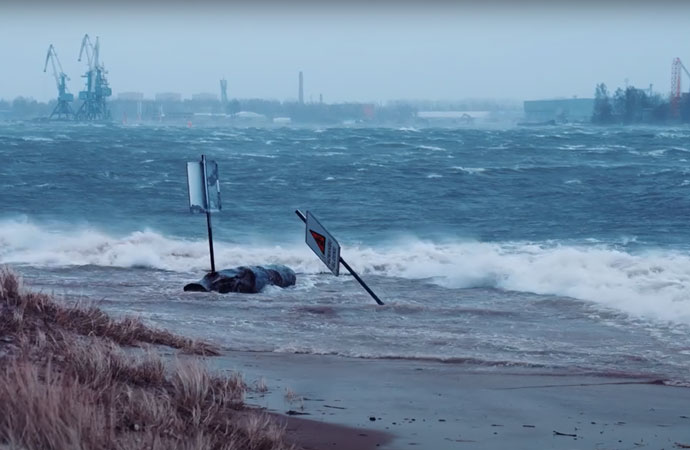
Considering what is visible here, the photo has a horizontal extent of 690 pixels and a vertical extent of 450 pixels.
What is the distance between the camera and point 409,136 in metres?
52.6

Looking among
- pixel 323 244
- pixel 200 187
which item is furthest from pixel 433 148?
pixel 323 244

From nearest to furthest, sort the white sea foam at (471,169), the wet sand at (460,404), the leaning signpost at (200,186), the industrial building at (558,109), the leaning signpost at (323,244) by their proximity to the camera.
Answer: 1. the wet sand at (460,404)
2. the leaning signpost at (323,244)
3. the leaning signpost at (200,186)
4. the white sea foam at (471,169)
5. the industrial building at (558,109)

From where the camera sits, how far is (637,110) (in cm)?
6906

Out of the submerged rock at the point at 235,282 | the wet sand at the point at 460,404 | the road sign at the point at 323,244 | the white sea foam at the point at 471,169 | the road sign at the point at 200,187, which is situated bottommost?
the white sea foam at the point at 471,169

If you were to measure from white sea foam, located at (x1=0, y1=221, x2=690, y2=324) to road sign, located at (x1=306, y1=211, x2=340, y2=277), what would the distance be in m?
3.86

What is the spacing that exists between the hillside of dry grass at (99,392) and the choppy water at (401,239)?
2.67 m

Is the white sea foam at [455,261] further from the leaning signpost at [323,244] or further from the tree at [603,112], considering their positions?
the tree at [603,112]

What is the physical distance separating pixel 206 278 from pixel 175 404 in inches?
353

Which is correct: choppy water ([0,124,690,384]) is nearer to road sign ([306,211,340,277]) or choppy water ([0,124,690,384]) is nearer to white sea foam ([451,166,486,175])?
white sea foam ([451,166,486,175])

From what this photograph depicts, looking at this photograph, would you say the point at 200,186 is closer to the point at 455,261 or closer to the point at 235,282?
the point at 235,282

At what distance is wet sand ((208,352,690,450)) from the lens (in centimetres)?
664

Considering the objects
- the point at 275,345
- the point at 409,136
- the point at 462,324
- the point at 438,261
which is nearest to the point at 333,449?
the point at 275,345

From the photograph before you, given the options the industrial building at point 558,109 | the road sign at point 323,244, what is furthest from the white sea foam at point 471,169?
the industrial building at point 558,109

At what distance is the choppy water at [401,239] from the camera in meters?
11.9
